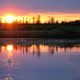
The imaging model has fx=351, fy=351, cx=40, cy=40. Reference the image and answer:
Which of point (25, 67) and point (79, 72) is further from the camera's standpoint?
point (25, 67)

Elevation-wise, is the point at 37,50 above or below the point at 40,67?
above

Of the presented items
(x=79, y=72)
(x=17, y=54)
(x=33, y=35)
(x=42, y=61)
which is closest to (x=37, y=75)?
(x=79, y=72)

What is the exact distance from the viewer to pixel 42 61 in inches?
875

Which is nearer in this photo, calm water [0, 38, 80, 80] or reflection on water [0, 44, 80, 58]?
calm water [0, 38, 80, 80]

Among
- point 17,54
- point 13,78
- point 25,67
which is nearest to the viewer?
point 13,78

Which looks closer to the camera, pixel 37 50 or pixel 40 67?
pixel 40 67

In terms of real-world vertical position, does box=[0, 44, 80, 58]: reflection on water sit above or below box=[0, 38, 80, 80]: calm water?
above

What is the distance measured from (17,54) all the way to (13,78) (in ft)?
31.4

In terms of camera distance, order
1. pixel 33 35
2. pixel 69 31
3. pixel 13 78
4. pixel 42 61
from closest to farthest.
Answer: pixel 13 78, pixel 42 61, pixel 33 35, pixel 69 31

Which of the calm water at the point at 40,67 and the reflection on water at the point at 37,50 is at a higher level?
the reflection on water at the point at 37,50

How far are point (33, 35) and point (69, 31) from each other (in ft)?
22.3

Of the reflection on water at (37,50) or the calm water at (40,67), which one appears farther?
the reflection on water at (37,50)

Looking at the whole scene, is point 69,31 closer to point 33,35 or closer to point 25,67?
point 33,35

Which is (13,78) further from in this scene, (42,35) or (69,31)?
(69,31)
